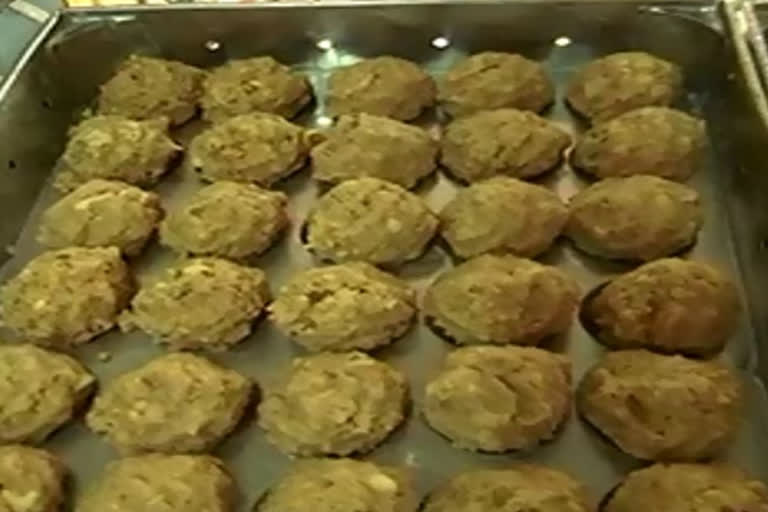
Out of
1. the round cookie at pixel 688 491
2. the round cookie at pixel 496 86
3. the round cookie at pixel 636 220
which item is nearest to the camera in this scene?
the round cookie at pixel 688 491

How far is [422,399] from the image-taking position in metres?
1.38

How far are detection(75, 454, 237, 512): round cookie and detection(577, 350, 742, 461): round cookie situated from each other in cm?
40

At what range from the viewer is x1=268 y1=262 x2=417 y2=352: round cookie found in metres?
1.43

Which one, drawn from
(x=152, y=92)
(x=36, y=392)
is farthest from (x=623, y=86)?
(x=36, y=392)

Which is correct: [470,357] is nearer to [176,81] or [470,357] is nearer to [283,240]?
[283,240]

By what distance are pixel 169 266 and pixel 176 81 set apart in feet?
1.14

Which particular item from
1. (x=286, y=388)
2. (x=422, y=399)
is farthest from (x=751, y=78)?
(x=286, y=388)

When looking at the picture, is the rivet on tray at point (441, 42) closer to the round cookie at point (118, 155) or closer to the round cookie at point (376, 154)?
the round cookie at point (376, 154)

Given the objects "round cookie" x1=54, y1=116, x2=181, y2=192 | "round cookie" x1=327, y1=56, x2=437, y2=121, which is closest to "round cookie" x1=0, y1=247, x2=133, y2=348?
"round cookie" x1=54, y1=116, x2=181, y2=192

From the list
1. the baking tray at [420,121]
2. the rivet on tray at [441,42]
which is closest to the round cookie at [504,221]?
the baking tray at [420,121]

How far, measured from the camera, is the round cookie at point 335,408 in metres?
1.32

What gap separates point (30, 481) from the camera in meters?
1.28

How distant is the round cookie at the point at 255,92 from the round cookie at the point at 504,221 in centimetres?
34

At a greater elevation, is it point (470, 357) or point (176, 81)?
point (176, 81)
